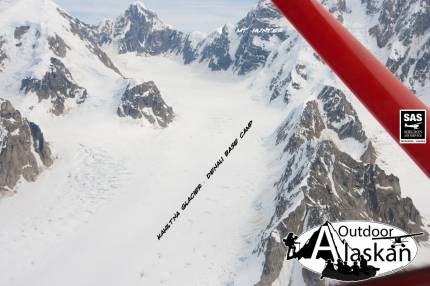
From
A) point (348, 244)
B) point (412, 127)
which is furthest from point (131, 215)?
point (412, 127)

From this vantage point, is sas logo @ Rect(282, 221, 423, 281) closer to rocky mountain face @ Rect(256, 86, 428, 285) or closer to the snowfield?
rocky mountain face @ Rect(256, 86, 428, 285)

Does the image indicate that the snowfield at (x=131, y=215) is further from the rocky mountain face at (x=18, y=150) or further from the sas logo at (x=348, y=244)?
the sas logo at (x=348, y=244)

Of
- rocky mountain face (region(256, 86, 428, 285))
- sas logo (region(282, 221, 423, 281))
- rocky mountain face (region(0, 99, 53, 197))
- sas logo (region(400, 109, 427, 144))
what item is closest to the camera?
sas logo (region(400, 109, 427, 144))

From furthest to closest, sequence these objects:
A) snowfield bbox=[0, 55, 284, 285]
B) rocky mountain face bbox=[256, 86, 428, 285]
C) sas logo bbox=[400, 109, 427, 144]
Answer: snowfield bbox=[0, 55, 284, 285] < rocky mountain face bbox=[256, 86, 428, 285] < sas logo bbox=[400, 109, 427, 144]

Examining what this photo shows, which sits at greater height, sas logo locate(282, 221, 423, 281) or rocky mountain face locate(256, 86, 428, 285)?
rocky mountain face locate(256, 86, 428, 285)

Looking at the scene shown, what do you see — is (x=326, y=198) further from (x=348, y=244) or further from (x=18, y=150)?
(x=18, y=150)

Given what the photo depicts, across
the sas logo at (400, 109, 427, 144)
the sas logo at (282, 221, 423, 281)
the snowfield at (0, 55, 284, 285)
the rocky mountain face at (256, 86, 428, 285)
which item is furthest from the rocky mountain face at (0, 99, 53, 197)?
the sas logo at (400, 109, 427, 144)

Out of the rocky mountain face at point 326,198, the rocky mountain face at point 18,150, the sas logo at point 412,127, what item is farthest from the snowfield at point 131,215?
the sas logo at point 412,127
